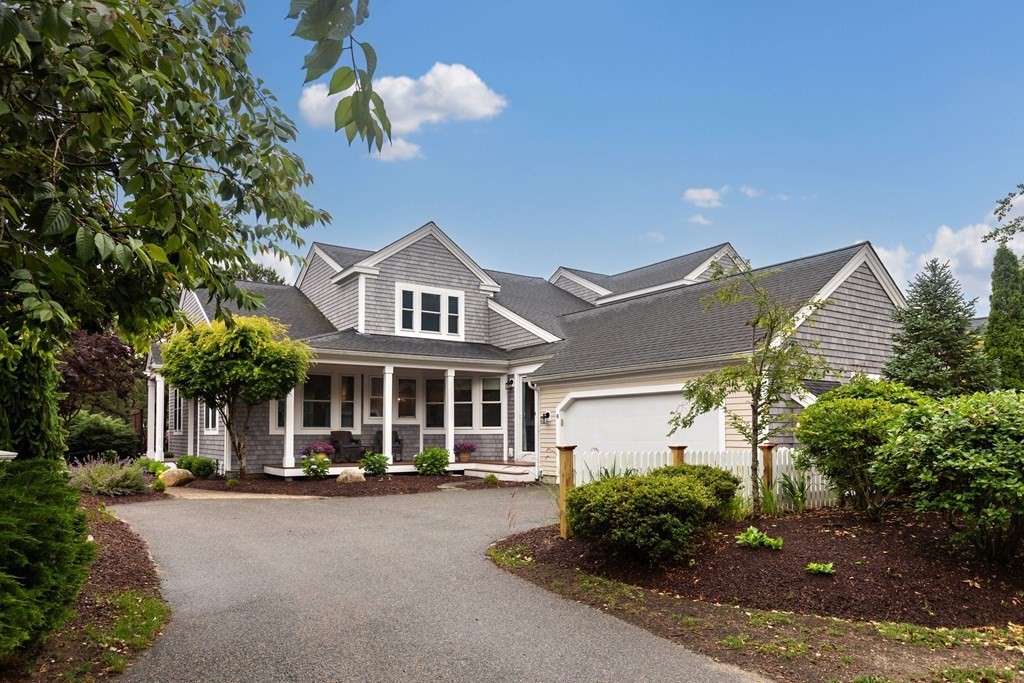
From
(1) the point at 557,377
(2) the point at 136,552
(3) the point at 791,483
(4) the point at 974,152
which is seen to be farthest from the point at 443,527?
(4) the point at 974,152

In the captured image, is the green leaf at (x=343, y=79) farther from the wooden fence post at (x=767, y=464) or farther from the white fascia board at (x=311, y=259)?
the white fascia board at (x=311, y=259)

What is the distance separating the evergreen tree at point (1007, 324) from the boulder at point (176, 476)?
18.2 metres

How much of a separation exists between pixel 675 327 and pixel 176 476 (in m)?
12.6

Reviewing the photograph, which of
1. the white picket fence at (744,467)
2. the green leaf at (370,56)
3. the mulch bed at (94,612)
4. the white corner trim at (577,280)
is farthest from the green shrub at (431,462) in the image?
the green leaf at (370,56)

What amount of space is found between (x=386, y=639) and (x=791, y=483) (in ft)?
21.4

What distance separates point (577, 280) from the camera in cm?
2816

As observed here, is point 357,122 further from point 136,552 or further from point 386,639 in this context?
point 136,552

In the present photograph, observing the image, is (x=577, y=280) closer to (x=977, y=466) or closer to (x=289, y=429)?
(x=289, y=429)

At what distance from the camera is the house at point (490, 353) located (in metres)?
15.2

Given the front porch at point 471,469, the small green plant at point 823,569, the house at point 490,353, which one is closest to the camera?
the small green plant at point 823,569

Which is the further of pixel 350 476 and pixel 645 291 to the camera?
pixel 645 291

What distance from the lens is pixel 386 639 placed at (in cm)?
552

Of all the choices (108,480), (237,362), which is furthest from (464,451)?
(108,480)

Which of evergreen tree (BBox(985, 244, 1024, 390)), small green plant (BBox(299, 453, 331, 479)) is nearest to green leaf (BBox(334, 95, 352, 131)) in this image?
evergreen tree (BBox(985, 244, 1024, 390))
